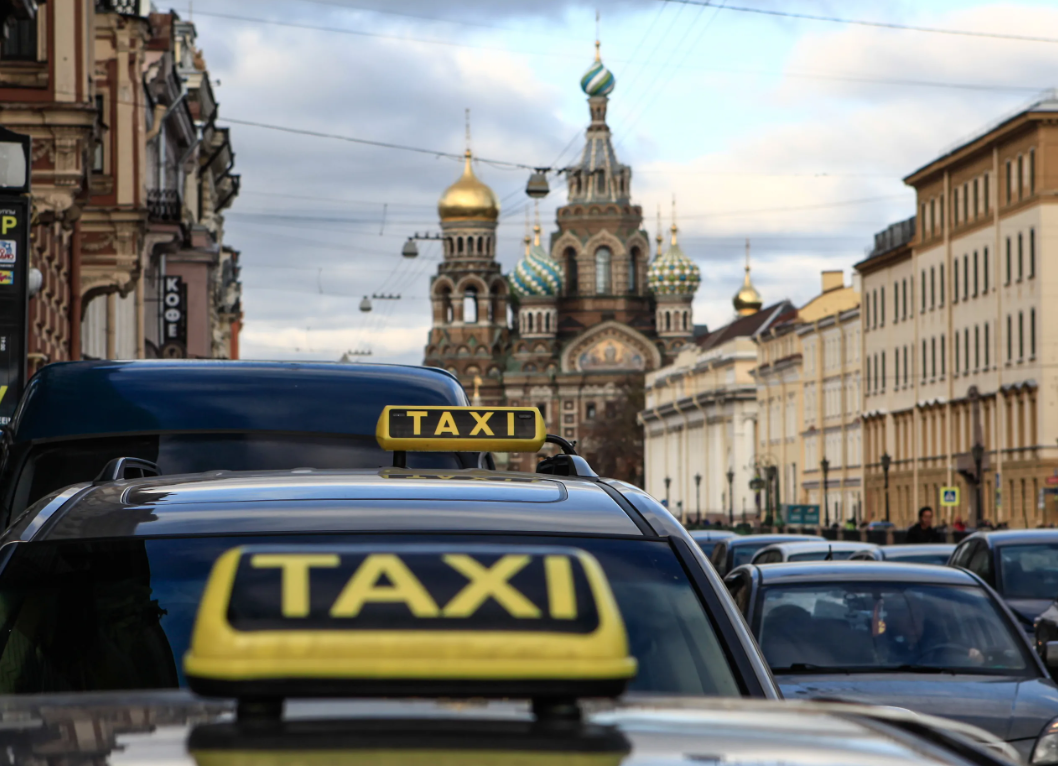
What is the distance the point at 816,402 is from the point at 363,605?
115 metres

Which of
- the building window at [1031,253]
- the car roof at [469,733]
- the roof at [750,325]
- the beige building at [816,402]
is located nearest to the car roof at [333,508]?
the car roof at [469,733]

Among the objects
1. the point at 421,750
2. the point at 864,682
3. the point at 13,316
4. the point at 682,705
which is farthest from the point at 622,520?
the point at 13,316

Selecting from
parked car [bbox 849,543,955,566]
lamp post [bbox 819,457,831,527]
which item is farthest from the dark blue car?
lamp post [bbox 819,457,831,527]

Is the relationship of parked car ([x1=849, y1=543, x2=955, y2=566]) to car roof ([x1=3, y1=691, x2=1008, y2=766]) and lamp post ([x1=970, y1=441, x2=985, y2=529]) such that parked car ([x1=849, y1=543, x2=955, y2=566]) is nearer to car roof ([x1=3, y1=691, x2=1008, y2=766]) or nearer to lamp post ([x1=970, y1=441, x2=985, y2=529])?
car roof ([x1=3, y1=691, x2=1008, y2=766])

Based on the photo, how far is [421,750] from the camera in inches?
79.8

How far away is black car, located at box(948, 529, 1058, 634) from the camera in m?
17.7

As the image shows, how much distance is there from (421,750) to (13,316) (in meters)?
20.7

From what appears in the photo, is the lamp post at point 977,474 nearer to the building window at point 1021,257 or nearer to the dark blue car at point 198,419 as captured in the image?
the building window at point 1021,257

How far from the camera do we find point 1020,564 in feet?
59.2

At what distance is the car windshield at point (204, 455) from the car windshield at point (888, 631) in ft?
10.6

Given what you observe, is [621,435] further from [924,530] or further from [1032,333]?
[924,530]

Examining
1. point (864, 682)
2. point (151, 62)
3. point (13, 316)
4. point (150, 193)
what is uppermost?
point (151, 62)

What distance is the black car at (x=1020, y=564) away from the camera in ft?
58.0

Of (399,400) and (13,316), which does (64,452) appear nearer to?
(399,400)
